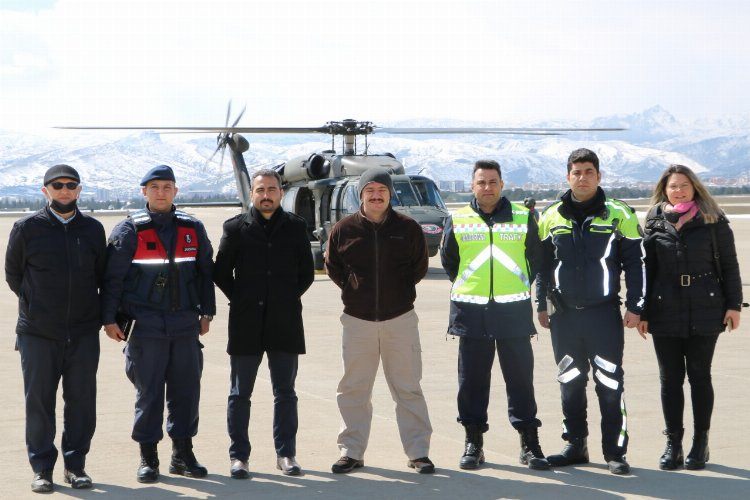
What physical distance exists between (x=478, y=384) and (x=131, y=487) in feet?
6.87

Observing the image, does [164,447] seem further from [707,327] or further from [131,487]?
[707,327]

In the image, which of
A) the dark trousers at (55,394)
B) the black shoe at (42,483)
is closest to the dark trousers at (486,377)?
the dark trousers at (55,394)

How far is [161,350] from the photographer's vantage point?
581 centimetres

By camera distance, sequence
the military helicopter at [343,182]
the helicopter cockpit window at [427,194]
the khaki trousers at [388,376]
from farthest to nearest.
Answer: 1. the helicopter cockpit window at [427,194]
2. the military helicopter at [343,182]
3. the khaki trousers at [388,376]

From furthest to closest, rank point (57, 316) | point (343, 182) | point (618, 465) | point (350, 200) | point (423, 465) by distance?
1. point (343, 182)
2. point (350, 200)
3. point (423, 465)
4. point (618, 465)
5. point (57, 316)

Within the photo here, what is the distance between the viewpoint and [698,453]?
5859 mm

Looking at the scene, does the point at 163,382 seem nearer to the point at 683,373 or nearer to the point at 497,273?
the point at 497,273

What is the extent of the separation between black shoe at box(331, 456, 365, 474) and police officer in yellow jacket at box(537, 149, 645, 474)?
1164 mm

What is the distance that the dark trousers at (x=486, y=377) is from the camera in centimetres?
610

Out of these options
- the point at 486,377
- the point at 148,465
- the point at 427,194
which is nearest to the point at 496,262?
the point at 486,377

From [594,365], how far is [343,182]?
14.5 metres

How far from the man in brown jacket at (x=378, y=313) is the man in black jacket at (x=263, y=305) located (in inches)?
12.0

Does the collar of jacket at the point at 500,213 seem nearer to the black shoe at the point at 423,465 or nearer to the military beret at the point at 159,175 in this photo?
the black shoe at the point at 423,465

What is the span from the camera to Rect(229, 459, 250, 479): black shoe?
18.8 feet
